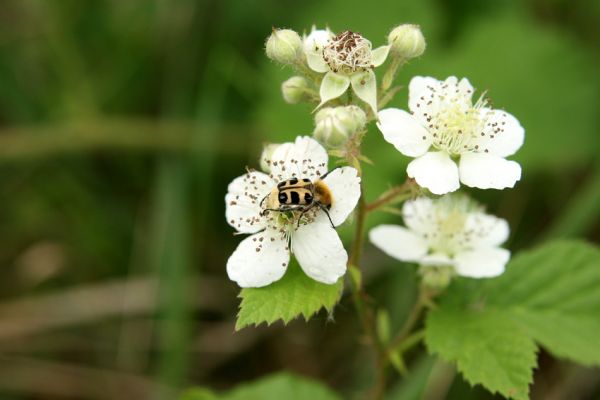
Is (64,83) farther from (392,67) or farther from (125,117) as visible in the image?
(392,67)

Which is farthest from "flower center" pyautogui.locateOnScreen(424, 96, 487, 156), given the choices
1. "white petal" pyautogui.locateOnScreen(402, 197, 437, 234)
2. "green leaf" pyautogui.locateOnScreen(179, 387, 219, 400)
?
"green leaf" pyautogui.locateOnScreen(179, 387, 219, 400)

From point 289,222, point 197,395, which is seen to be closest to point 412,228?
point 289,222

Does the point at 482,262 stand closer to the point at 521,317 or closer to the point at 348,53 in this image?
the point at 521,317

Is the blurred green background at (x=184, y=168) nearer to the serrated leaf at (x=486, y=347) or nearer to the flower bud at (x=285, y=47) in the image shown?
the serrated leaf at (x=486, y=347)

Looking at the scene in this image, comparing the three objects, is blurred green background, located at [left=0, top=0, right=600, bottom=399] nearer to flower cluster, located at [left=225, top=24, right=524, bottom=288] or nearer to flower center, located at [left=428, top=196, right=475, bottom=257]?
flower center, located at [left=428, top=196, right=475, bottom=257]

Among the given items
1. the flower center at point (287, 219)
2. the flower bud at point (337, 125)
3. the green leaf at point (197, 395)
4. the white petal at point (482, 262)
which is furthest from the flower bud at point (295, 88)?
the green leaf at point (197, 395)

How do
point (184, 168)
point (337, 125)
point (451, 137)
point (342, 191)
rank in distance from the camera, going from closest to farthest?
point (337, 125) < point (342, 191) < point (451, 137) < point (184, 168)

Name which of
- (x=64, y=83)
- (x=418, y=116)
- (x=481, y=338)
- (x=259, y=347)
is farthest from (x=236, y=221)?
(x=64, y=83)

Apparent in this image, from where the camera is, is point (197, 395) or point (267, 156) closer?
point (267, 156)
